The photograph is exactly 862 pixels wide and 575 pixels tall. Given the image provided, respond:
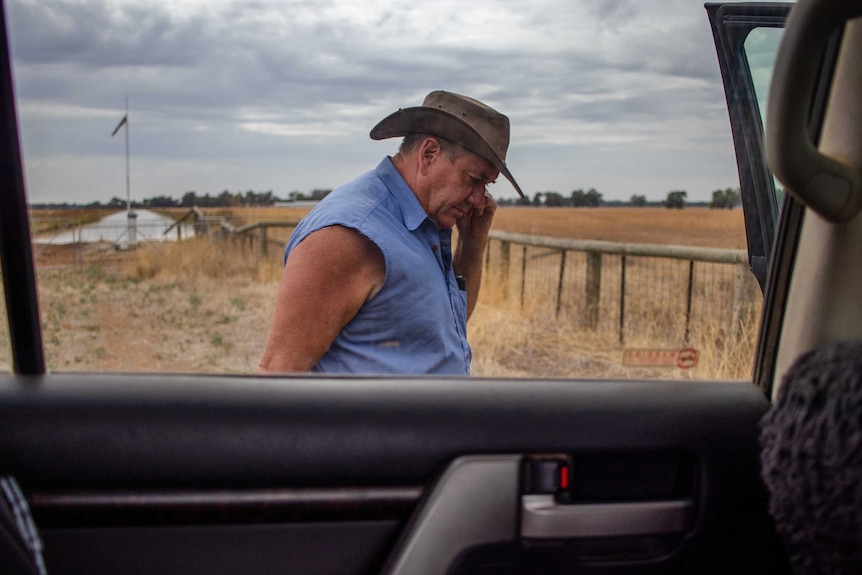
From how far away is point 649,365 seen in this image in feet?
6.50

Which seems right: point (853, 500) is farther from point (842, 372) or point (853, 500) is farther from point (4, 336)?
point (4, 336)

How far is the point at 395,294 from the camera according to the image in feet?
6.50

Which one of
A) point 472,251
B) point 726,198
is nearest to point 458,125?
point 472,251

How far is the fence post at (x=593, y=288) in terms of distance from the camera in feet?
9.25

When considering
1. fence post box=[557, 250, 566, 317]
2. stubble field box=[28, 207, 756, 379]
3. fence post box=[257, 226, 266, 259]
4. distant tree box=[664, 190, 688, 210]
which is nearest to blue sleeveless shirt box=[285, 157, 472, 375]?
stubble field box=[28, 207, 756, 379]

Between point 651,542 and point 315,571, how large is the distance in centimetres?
61

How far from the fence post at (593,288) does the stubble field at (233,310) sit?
0.36ft

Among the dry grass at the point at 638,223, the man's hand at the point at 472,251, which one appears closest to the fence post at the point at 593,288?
the dry grass at the point at 638,223

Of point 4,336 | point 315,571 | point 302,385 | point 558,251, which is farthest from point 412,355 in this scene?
point 558,251

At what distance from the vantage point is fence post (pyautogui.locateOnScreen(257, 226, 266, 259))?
224 centimetres

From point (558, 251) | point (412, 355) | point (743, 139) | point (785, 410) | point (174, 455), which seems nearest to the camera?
point (785, 410)

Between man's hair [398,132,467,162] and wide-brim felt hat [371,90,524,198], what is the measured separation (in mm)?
17

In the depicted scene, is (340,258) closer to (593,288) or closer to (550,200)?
(550,200)

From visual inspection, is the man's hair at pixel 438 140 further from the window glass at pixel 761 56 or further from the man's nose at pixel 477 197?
the window glass at pixel 761 56
